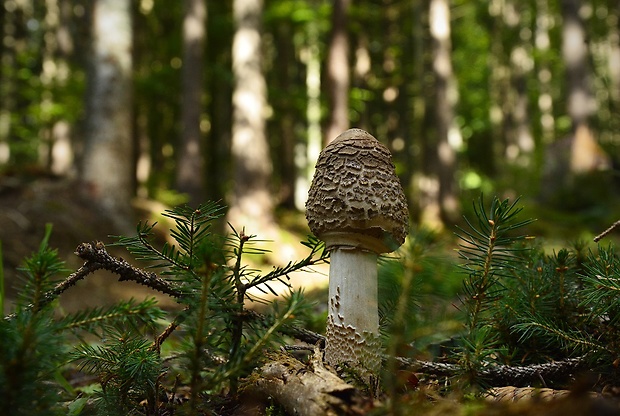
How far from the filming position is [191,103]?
39.2ft

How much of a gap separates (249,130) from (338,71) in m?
2.75

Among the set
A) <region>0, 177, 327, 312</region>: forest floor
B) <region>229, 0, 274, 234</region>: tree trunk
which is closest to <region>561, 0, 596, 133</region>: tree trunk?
<region>229, 0, 274, 234</region>: tree trunk

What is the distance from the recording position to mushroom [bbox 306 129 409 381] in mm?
1629

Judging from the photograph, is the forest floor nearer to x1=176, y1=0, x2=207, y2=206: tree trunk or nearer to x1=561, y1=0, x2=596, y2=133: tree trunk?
x1=176, y1=0, x2=207, y2=206: tree trunk

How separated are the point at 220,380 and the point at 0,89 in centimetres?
2665

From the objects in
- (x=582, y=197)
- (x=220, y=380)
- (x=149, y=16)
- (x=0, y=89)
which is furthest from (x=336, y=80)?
(x=0, y=89)

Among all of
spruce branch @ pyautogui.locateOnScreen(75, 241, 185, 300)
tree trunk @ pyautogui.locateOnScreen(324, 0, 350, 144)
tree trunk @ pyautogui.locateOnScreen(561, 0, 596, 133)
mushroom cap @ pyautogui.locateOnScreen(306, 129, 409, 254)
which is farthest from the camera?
tree trunk @ pyautogui.locateOnScreen(561, 0, 596, 133)

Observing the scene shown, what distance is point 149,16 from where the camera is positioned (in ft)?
61.1

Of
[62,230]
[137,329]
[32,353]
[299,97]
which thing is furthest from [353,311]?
[299,97]

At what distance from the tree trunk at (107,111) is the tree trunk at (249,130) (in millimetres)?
2400

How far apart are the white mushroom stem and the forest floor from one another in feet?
14.5

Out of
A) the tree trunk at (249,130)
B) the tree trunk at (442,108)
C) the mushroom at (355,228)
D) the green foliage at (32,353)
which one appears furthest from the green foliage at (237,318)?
the tree trunk at (442,108)

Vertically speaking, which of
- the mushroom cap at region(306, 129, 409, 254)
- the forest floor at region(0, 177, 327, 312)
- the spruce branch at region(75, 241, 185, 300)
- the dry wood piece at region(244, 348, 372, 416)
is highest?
the forest floor at region(0, 177, 327, 312)

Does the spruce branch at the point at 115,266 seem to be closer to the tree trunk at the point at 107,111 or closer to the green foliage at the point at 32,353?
the green foliage at the point at 32,353
